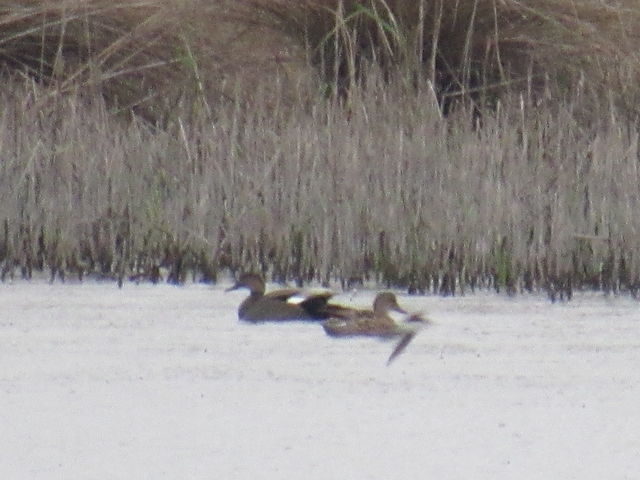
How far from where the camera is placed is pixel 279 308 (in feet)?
14.9

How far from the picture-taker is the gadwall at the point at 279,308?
4.46 meters

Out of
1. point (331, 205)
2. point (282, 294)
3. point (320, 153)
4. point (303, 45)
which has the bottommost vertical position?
point (282, 294)

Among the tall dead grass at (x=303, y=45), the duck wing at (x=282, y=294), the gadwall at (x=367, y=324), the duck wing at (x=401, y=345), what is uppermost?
the tall dead grass at (x=303, y=45)

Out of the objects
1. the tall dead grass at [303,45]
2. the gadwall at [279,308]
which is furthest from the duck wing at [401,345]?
the tall dead grass at [303,45]

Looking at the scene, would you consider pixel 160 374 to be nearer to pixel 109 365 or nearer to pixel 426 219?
pixel 109 365

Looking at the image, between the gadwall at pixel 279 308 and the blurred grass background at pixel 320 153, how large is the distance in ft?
2.24

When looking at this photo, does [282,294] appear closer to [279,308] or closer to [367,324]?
[279,308]

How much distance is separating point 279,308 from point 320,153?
1.46m

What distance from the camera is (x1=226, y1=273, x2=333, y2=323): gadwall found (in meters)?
4.46

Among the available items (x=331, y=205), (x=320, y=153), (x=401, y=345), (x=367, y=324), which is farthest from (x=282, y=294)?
(x=320, y=153)

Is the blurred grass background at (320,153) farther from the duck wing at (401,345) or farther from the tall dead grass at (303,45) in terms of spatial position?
the duck wing at (401,345)

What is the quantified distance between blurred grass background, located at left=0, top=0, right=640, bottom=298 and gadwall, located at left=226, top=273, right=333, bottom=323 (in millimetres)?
683

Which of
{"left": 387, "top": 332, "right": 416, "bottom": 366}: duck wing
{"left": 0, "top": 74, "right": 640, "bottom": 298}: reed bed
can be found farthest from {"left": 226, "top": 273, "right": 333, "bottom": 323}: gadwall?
{"left": 0, "top": 74, "right": 640, "bottom": 298}: reed bed

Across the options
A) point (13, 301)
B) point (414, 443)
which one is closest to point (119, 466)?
point (414, 443)
